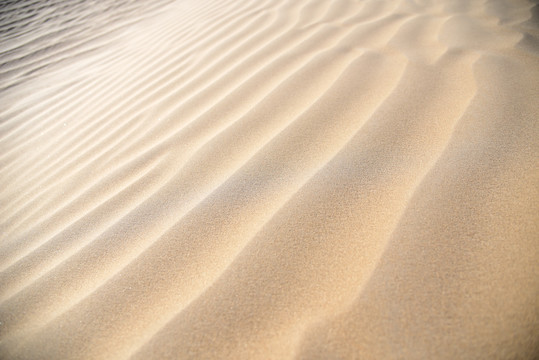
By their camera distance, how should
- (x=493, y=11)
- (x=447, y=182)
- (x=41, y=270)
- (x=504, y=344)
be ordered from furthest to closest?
(x=493, y=11) → (x=41, y=270) → (x=447, y=182) → (x=504, y=344)

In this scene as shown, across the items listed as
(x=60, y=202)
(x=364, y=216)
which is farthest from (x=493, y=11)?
(x=60, y=202)

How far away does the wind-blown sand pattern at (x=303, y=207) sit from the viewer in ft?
1.94

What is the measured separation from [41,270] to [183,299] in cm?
57

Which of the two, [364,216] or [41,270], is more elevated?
[41,270]

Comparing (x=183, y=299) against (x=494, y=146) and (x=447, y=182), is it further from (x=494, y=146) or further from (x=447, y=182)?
(x=494, y=146)

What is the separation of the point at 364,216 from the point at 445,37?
1363 millimetres

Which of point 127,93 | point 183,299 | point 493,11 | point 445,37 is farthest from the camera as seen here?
point 127,93

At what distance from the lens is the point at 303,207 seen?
32.5 inches

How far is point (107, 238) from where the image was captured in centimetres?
93

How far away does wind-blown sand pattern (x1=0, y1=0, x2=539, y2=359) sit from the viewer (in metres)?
0.59

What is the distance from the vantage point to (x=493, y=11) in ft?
5.74

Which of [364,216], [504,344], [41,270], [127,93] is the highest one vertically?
[127,93]

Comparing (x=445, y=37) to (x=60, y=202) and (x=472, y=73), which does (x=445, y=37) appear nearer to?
(x=472, y=73)

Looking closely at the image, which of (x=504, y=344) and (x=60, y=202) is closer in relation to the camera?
(x=504, y=344)
